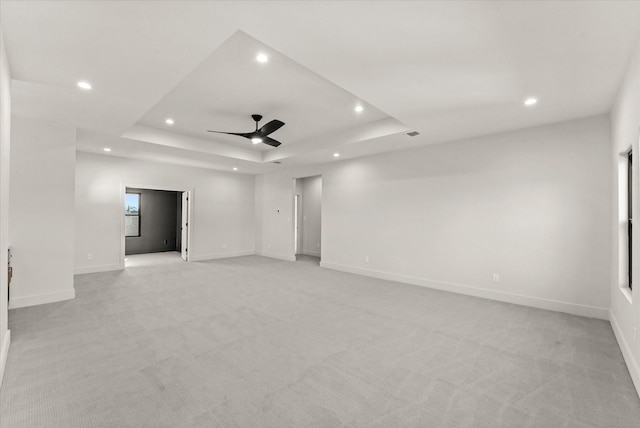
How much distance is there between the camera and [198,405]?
1.97 meters

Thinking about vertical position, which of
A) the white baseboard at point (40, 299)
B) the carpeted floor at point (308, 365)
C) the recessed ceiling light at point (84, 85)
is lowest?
the carpeted floor at point (308, 365)

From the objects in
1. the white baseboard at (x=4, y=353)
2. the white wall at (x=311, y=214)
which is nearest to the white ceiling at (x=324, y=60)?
the white baseboard at (x=4, y=353)

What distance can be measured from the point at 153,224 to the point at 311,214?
5216 mm

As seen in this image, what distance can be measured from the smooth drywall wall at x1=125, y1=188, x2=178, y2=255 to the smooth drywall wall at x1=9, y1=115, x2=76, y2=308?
4.99 meters

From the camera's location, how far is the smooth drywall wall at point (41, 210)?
13.1ft

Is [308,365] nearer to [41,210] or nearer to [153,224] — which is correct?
[41,210]

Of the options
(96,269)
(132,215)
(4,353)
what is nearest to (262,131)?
(4,353)

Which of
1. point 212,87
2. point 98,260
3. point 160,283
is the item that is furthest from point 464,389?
A: point 98,260

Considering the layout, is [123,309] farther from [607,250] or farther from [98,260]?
[607,250]

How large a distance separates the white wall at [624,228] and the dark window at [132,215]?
1075cm

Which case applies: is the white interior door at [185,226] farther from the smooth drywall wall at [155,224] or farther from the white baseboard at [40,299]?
the white baseboard at [40,299]

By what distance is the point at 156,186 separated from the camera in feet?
23.9

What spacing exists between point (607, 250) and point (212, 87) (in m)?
5.47

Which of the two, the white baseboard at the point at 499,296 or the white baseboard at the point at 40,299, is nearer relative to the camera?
the white baseboard at the point at 499,296
